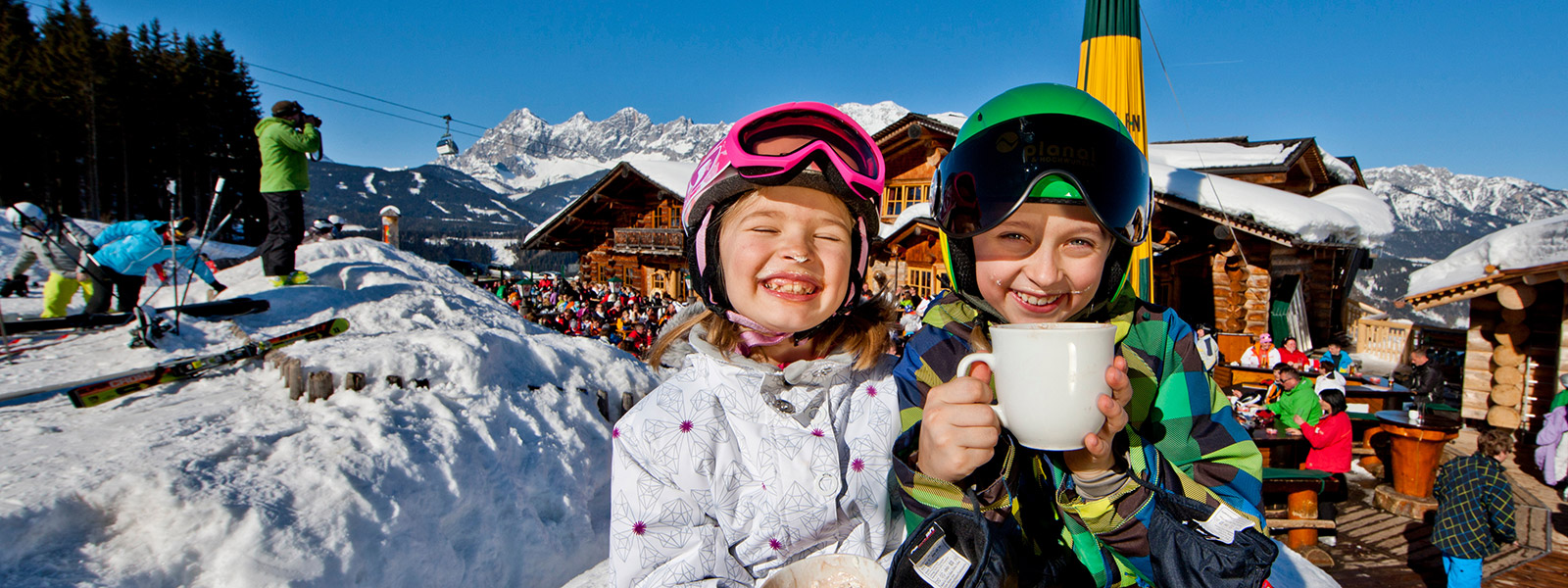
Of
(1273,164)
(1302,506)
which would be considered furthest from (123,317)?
(1273,164)

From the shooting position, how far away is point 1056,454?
1.24m

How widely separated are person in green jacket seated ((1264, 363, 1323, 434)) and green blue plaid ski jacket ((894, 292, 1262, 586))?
24.1 ft

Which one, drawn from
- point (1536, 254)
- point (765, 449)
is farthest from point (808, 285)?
point (1536, 254)

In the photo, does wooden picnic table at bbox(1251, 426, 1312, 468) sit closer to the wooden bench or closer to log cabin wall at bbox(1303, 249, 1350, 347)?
Result: the wooden bench

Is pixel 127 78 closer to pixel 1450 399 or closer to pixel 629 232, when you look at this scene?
pixel 629 232

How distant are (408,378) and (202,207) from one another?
4615 centimetres

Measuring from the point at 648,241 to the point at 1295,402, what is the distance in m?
19.1

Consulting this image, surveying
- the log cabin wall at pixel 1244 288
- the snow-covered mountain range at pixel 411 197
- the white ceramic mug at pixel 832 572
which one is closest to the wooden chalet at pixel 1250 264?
the log cabin wall at pixel 1244 288

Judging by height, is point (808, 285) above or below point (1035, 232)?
below

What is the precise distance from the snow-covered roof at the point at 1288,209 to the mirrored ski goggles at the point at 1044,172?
10.0m

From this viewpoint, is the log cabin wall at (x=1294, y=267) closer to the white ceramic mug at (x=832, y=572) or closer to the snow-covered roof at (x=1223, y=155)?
the snow-covered roof at (x=1223, y=155)

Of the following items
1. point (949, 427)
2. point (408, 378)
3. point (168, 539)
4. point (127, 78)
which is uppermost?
point (127, 78)

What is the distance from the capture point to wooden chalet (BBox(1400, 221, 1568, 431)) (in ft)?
26.3

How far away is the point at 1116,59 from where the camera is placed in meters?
4.88
